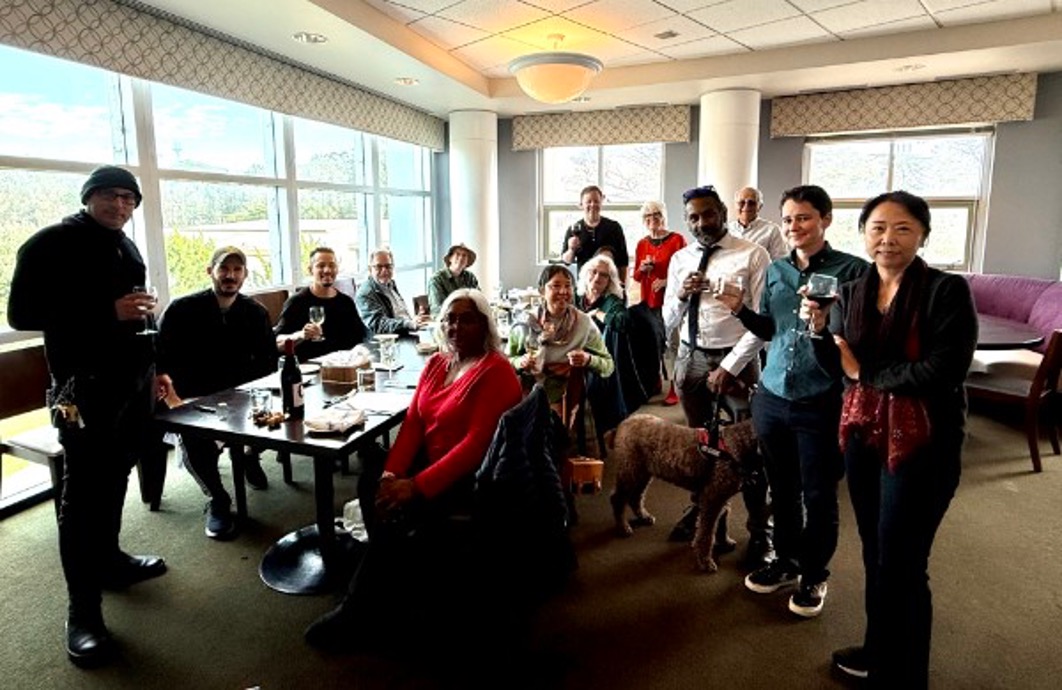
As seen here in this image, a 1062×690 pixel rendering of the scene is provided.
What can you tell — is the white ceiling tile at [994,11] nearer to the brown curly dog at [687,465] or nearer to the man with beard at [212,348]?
the brown curly dog at [687,465]

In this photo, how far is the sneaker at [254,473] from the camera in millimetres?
3152

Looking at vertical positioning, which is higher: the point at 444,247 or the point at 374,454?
the point at 444,247

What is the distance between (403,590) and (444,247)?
5.59 meters

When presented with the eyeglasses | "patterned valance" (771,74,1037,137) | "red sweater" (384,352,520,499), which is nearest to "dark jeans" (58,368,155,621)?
the eyeglasses

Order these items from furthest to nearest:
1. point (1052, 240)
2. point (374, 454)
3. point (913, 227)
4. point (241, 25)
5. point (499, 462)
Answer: point (1052, 240)
point (241, 25)
point (374, 454)
point (499, 462)
point (913, 227)

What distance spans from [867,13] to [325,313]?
381 cm

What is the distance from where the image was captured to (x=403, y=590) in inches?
73.7

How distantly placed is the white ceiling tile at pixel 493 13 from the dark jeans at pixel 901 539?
3.30 meters

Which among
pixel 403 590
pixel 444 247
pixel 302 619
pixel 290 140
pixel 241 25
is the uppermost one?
pixel 241 25

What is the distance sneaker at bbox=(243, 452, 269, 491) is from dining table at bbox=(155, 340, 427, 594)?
34 centimetres

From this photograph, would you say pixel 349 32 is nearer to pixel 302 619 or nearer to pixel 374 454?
pixel 374 454

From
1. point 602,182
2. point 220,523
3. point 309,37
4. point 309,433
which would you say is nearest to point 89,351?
point 309,433

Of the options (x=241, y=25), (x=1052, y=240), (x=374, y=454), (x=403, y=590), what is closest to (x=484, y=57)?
(x=241, y=25)

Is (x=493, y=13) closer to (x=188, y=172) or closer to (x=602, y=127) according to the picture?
(x=188, y=172)
